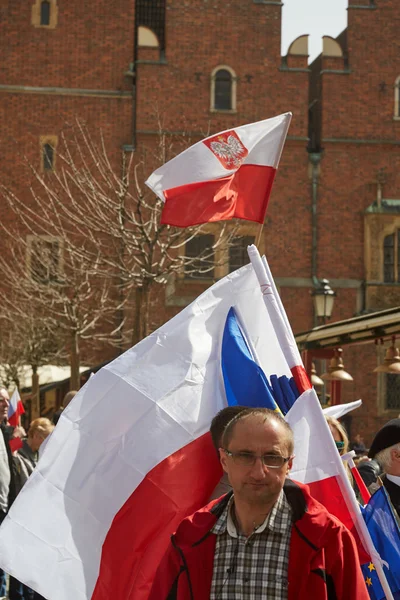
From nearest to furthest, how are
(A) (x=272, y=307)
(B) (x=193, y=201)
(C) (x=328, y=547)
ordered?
(C) (x=328, y=547) < (A) (x=272, y=307) < (B) (x=193, y=201)

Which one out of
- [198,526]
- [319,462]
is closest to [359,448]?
[319,462]

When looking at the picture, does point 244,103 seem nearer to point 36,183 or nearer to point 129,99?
point 129,99

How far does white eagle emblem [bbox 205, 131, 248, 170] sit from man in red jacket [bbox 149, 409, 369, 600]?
10.3 ft

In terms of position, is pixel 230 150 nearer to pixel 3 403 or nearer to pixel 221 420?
pixel 221 420

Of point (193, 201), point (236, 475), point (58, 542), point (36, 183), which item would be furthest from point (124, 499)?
point (36, 183)

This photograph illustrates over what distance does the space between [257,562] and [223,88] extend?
30.5 metres

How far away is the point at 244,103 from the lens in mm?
32906

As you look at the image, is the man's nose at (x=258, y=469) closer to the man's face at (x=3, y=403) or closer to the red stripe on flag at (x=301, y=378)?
the red stripe on flag at (x=301, y=378)

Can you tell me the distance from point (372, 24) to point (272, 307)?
30542 millimetres

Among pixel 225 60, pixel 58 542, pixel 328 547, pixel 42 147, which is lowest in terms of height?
pixel 58 542

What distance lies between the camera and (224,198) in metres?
6.31

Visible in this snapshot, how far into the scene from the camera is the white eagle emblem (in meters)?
6.36

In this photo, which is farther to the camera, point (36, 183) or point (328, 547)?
point (36, 183)

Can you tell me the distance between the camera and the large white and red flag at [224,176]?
613cm
